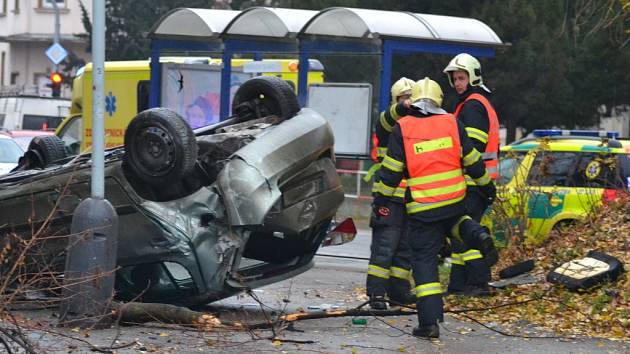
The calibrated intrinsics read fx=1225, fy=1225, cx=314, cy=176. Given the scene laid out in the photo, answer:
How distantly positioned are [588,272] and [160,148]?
334 cm

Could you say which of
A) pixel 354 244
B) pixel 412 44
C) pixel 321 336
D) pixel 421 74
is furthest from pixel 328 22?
pixel 321 336

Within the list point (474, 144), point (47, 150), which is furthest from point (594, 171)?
point (47, 150)

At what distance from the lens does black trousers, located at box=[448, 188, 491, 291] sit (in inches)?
357

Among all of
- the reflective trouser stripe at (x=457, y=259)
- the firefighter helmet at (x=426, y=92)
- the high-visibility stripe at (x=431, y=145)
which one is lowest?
the reflective trouser stripe at (x=457, y=259)

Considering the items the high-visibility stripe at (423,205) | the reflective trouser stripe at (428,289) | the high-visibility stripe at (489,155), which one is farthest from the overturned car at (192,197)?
the high-visibility stripe at (489,155)

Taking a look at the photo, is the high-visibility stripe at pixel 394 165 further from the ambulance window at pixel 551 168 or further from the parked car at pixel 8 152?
the parked car at pixel 8 152

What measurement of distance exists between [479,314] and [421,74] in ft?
53.6

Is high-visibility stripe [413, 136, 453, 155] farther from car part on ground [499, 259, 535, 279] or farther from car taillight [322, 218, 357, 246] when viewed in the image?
car part on ground [499, 259, 535, 279]

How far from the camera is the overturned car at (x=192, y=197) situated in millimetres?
7832

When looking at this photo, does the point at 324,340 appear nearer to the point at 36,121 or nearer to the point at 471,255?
the point at 471,255

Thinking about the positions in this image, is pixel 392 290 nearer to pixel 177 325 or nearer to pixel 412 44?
pixel 177 325

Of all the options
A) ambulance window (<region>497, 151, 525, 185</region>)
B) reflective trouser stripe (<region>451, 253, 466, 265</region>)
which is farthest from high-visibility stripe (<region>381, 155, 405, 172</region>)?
ambulance window (<region>497, 151, 525, 185</region>)

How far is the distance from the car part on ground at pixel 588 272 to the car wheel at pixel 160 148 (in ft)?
9.82

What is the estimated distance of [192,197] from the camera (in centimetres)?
792
